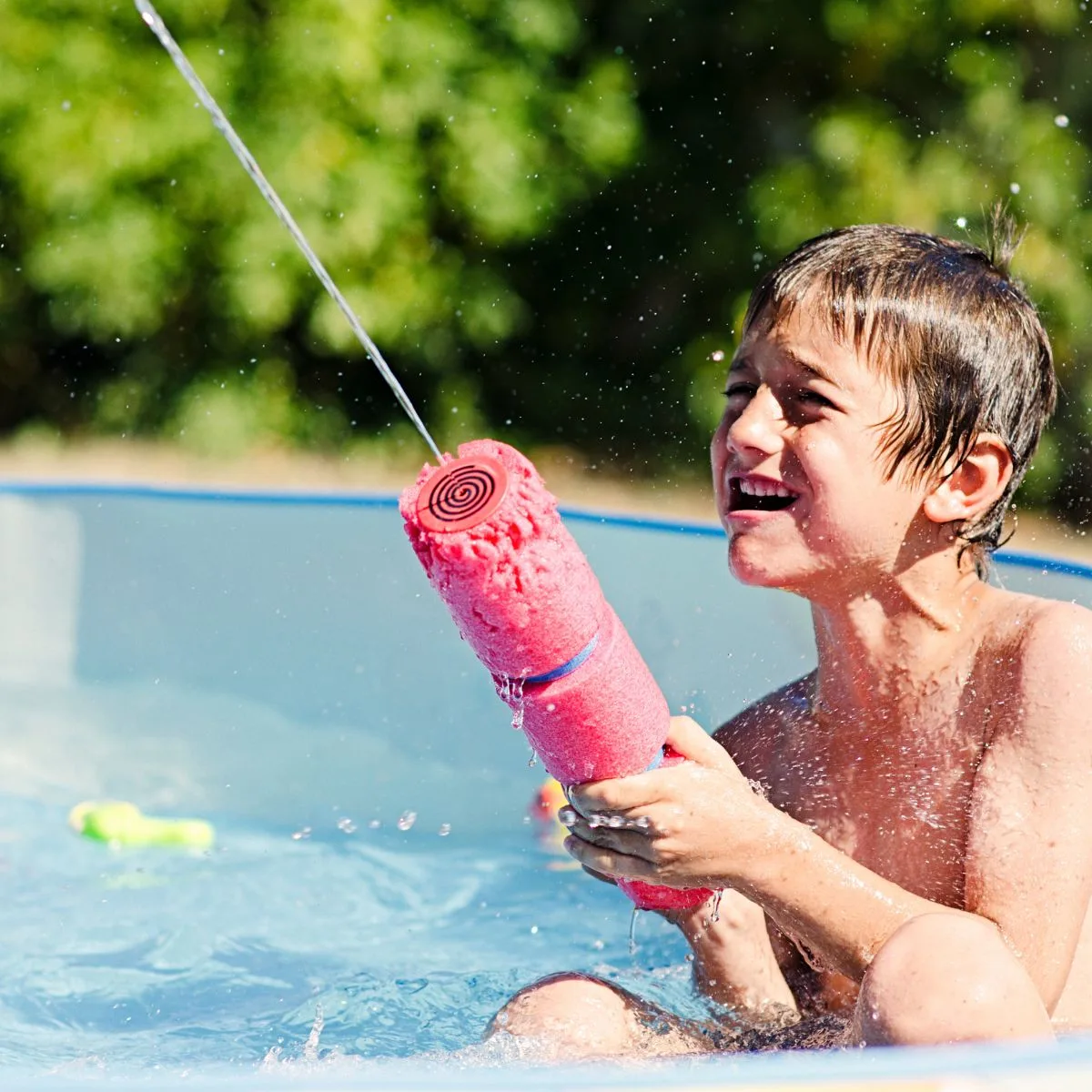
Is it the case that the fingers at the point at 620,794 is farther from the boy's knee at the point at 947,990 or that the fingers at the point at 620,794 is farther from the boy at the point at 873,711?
the boy's knee at the point at 947,990

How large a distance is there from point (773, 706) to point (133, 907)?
123cm

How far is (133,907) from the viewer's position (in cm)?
277

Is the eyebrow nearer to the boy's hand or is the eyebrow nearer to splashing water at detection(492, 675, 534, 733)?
the boy's hand

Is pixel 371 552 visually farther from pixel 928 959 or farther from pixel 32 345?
pixel 32 345

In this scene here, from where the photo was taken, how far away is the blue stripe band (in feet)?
4.86

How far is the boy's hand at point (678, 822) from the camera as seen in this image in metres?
1.57

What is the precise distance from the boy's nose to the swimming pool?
82 cm

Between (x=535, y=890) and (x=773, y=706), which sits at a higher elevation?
(x=773, y=706)

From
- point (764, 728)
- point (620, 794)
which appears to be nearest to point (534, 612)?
point (620, 794)

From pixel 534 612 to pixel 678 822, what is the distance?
0.30 meters

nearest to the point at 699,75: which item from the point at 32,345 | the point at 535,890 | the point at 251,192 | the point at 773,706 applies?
the point at 251,192

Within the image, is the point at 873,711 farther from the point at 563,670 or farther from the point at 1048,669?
the point at 563,670

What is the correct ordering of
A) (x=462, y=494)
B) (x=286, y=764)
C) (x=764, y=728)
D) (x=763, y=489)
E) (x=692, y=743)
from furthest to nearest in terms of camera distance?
(x=286, y=764), (x=764, y=728), (x=763, y=489), (x=692, y=743), (x=462, y=494)

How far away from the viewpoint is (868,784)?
200 cm
